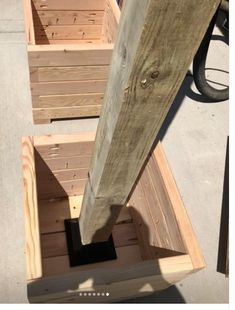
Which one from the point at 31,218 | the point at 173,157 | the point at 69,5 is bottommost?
the point at 31,218

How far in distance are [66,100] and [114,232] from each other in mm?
1233

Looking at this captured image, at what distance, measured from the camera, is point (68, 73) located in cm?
254

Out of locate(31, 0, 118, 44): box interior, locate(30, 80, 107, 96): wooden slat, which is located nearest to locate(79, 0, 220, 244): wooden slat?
locate(30, 80, 107, 96): wooden slat

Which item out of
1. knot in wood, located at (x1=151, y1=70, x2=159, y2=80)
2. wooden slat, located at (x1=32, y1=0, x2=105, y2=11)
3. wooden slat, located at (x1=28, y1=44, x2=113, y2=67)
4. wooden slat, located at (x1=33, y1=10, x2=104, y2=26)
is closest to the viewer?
knot in wood, located at (x1=151, y1=70, x2=159, y2=80)

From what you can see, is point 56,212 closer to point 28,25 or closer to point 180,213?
point 180,213

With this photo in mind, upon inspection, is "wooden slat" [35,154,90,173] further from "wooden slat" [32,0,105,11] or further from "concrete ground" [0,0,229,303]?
"wooden slat" [32,0,105,11]

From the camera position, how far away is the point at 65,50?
93.4 inches

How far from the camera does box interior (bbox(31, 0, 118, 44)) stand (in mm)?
3143

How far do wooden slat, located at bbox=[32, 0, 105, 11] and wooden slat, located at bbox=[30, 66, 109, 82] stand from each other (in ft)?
3.33

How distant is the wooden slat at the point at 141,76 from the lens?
2.35 ft

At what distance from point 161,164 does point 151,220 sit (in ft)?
1.39

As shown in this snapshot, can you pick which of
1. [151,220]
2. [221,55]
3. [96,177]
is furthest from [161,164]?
[221,55]

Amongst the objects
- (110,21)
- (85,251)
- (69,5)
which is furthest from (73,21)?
(85,251)
